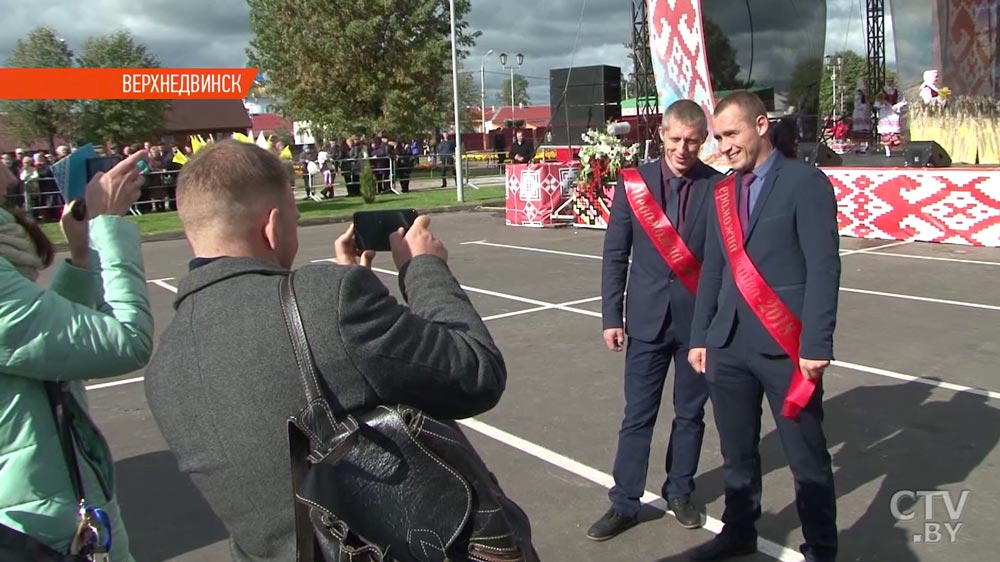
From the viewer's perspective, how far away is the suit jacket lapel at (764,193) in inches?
125

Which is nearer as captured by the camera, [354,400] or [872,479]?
[354,400]

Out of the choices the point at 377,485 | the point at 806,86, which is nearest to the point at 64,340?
the point at 377,485

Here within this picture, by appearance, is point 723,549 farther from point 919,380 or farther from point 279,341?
point 919,380

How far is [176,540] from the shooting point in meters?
3.84

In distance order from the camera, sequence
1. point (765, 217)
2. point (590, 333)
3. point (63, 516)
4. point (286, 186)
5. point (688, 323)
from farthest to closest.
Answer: point (590, 333), point (688, 323), point (765, 217), point (63, 516), point (286, 186)

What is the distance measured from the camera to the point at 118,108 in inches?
1443

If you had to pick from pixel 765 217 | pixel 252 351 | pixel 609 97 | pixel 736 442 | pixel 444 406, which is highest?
pixel 609 97

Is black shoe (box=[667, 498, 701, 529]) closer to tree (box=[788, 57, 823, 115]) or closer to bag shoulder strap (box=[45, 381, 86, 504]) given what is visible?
bag shoulder strap (box=[45, 381, 86, 504])

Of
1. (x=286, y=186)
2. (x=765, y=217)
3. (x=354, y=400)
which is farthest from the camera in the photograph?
(x=765, y=217)

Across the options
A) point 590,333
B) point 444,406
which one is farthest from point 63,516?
point 590,333

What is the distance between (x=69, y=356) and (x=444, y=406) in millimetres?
923

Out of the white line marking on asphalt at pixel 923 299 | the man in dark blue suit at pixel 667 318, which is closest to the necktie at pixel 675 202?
the man in dark blue suit at pixel 667 318

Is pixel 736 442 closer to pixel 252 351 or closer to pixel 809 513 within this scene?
pixel 809 513

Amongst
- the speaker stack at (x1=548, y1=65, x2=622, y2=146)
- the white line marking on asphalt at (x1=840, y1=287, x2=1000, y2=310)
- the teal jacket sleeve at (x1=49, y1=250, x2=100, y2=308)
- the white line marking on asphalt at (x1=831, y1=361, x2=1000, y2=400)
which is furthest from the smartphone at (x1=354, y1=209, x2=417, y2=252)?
the speaker stack at (x1=548, y1=65, x2=622, y2=146)
